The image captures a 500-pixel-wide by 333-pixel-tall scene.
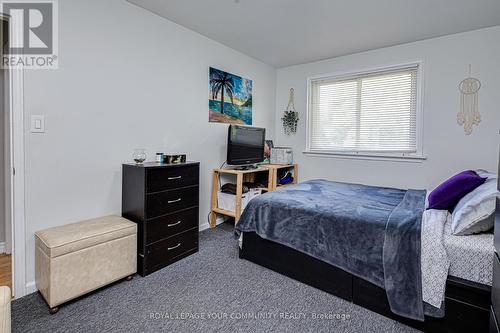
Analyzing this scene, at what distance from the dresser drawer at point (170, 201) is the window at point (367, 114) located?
2295 millimetres

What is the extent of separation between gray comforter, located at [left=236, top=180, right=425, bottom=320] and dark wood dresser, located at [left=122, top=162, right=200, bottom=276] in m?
0.56

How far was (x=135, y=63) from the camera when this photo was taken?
2.60 metres

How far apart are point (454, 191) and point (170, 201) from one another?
7.53 ft

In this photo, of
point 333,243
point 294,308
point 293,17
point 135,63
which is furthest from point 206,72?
point 294,308

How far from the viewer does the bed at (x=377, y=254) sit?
4.97 feet

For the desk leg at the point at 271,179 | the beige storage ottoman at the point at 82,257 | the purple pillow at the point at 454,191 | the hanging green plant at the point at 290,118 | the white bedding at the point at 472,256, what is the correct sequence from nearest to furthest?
the white bedding at the point at 472,256
the beige storage ottoman at the point at 82,257
the purple pillow at the point at 454,191
the desk leg at the point at 271,179
the hanging green plant at the point at 290,118

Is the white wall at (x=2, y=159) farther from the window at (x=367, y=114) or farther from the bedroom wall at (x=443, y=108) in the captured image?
the bedroom wall at (x=443, y=108)

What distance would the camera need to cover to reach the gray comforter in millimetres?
1655

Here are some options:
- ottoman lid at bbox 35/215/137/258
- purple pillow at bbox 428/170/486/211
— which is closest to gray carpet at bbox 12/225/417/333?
ottoman lid at bbox 35/215/137/258

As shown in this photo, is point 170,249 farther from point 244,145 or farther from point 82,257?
point 244,145

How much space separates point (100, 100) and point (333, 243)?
2291 millimetres

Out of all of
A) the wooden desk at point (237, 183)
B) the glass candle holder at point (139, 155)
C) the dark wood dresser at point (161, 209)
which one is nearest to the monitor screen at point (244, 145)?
the wooden desk at point (237, 183)

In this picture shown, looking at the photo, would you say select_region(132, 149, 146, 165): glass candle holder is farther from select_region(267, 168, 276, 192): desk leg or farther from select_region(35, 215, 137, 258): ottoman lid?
select_region(267, 168, 276, 192): desk leg

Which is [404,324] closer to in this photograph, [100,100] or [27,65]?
[100,100]
